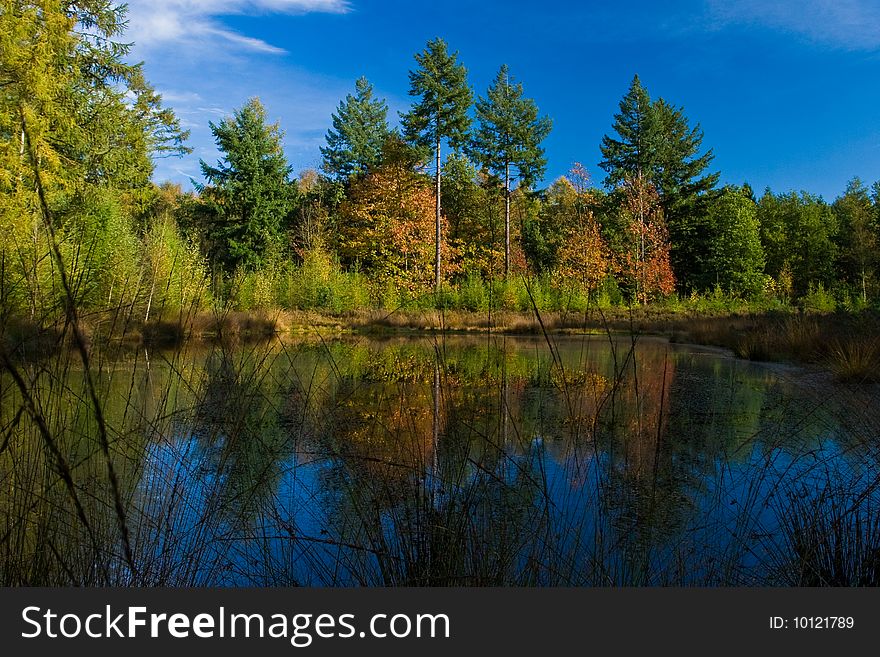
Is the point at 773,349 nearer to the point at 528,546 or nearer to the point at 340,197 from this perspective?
the point at 528,546

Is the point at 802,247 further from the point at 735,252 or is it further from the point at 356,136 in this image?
the point at 356,136

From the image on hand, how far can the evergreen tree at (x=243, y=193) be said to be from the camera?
27.4m

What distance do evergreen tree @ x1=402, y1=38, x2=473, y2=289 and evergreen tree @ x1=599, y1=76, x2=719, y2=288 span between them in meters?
10.4

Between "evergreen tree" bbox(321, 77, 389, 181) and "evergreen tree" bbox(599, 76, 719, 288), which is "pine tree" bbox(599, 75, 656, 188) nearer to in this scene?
"evergreen tree" bbox(599, 76, 719, 288)

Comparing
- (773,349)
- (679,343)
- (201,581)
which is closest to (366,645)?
(201,581)

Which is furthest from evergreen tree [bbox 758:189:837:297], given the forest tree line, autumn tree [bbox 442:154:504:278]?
autumn tree [bbox 442:154:504:278]

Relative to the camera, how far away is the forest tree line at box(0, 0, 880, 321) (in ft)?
52.0

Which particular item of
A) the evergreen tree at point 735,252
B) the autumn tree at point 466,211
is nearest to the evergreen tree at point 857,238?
the evergreen tree at point 735,252

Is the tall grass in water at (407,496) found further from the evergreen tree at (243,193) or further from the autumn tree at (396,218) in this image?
the evergreen tree at (243,193)

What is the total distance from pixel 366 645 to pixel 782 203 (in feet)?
144

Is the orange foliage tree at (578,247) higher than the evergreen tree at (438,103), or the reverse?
the evergreen tree at (438,103)

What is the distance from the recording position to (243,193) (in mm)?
27641

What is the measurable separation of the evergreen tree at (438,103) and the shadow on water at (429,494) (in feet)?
58.7

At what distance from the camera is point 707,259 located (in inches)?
1139
